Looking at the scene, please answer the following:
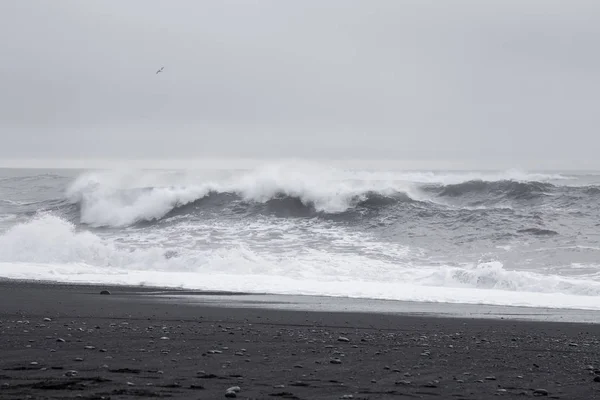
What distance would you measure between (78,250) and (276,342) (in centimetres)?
1160

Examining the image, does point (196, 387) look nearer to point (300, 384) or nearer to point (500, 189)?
point (300, 384)

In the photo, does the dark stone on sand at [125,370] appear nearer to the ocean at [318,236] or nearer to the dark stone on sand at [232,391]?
the dark stone on sand at [232,391]

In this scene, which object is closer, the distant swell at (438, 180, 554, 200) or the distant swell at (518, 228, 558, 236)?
the distant swell at (518, 228, 558, 236)

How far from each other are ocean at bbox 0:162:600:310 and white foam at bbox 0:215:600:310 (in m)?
0.04

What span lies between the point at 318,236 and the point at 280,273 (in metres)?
5.34

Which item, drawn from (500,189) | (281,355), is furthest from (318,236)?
(281,355)

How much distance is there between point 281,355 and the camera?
5.54 metres

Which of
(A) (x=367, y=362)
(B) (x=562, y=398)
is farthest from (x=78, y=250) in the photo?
(B) (x=562, y=398)

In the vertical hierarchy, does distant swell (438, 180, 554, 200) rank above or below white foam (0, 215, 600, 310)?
above

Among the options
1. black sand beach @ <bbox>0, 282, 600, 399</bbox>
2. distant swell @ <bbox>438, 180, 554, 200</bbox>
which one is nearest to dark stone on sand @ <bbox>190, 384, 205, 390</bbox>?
black sand beach @ <bbox>0, 282, 600, 399</bbox>

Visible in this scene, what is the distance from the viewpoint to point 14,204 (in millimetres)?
29984

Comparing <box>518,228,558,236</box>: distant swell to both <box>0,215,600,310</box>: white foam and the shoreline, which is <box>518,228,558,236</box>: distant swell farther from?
the shoreline

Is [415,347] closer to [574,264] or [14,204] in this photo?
[574,264]

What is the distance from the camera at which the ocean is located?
13.1 meters
